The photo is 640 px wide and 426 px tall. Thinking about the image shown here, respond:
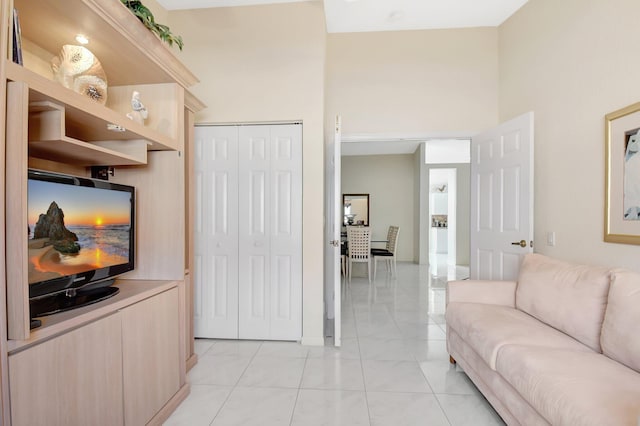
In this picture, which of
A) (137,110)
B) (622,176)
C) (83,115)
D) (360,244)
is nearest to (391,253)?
(360,244)

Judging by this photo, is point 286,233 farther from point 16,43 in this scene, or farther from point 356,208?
point 356,208

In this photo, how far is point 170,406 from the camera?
1.66m

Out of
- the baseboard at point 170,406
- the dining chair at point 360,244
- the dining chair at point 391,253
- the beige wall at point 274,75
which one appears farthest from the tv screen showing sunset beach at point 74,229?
the dining chair at point 391,253

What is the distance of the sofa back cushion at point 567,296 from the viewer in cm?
155

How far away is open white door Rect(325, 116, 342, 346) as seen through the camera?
2.51 metres

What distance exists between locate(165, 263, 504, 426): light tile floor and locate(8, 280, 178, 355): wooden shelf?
81 cm

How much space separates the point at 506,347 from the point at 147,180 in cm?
236

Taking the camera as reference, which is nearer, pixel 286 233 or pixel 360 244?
pixel 286 233

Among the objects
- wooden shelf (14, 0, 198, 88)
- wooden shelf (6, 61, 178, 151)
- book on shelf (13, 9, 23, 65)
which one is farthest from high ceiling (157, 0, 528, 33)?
book on shelf (13, 9, 23, 65)

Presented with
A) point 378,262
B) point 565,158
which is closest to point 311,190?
point 565,158

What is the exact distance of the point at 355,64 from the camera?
3225mm

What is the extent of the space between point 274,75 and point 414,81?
1.63 meters

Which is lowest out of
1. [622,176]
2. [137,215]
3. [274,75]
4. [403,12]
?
[137,215]

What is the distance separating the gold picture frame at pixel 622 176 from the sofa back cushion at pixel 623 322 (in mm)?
485
